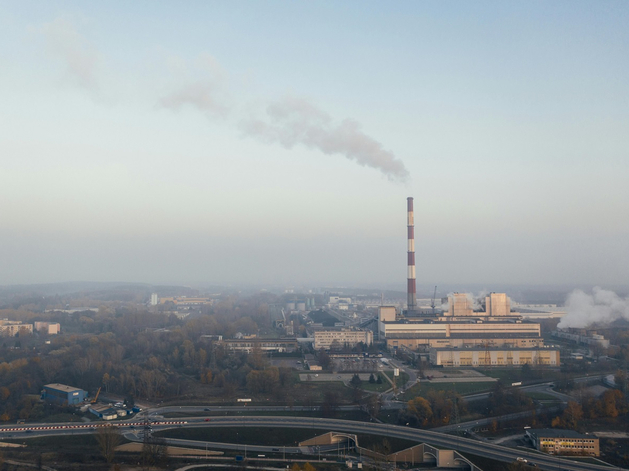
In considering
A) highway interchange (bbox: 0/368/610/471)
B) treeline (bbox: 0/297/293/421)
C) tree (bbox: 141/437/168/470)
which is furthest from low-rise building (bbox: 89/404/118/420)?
tree (bbox: 141/437/168/470)

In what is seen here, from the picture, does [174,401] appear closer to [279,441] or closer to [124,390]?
[124,390]

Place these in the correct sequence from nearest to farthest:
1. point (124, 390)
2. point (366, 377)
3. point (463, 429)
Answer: point (463, 429)
point (124, 390)
point (366, 377)

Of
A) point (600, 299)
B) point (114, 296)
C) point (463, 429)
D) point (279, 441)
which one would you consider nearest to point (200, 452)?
point (279, 441)

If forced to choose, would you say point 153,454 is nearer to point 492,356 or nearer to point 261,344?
point 261,344

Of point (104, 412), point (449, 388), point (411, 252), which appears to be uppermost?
point (411, 252)

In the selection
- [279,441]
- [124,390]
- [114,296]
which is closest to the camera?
[279,441]

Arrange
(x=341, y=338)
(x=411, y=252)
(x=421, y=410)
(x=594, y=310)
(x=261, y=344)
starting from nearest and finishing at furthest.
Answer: (x=421, y=410) < (x=261, y=344) < (x=341, y=338) < (x=411, y=252) < (x=594, y=310)

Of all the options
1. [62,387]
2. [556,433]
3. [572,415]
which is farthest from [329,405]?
[62,387]
